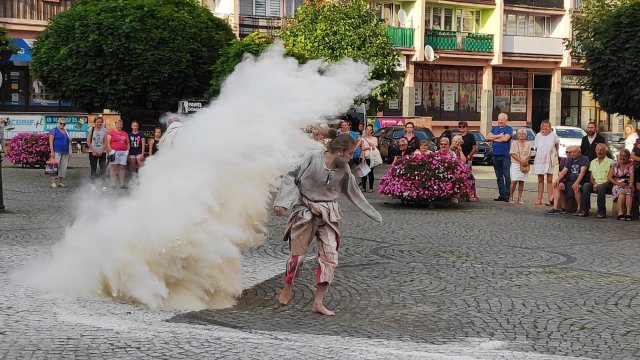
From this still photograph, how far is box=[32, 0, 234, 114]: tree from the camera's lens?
24.5m

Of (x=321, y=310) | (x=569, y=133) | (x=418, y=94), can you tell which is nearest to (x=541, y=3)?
(x=418, y=94)

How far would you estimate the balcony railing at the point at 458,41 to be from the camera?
50.1 meters

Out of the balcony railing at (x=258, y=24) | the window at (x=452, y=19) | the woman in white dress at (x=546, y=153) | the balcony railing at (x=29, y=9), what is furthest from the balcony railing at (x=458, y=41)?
the woman in white dress at (x=546, y=153)

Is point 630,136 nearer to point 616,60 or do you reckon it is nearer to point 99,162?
point 616,60

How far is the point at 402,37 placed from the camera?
161 feet

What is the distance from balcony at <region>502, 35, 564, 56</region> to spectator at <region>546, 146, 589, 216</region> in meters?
36.6

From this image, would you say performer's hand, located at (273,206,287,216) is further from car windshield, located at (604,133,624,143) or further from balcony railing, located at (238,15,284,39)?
balcony railing, located at (238,15,284,39)

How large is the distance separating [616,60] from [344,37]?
750 inches

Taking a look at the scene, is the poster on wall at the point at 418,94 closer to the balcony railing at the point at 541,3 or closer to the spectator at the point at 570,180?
the balcony railing at the point at 541,3

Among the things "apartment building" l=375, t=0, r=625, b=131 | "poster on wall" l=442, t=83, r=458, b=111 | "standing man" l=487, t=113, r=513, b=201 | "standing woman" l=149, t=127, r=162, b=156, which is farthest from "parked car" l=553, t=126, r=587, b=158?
"standing woman" l=149, t=127, r=162, b=156

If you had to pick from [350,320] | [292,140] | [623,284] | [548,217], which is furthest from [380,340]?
[548,217]

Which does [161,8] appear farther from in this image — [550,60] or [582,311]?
[550,60]

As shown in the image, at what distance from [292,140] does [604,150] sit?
31.8 ft

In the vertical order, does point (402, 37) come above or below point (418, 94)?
above
